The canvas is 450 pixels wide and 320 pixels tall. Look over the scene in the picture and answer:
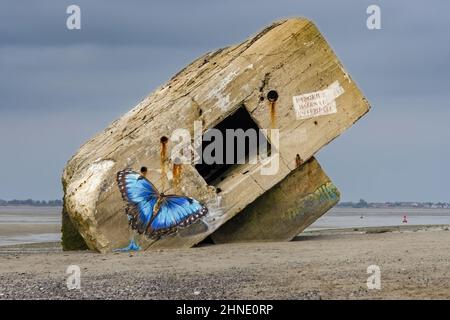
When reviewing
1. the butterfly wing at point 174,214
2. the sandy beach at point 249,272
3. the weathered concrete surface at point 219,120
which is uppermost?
the weathered concrete surface at point 219,120

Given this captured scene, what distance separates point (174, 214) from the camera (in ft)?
38.8

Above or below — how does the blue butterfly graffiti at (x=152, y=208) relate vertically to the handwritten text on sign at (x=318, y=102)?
below

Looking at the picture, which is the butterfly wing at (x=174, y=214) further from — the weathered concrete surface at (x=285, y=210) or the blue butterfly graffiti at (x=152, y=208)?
the weathered concrete surface at (x=285, y=210)

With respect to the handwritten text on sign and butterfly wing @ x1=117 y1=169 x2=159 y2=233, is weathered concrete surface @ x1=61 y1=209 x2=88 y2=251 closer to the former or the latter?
butterfly wing @ x1=117 y1=169 x2=159 y2=233

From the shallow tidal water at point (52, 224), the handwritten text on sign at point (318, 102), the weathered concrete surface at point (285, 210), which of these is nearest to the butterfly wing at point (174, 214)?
the weathered concrete surface at point (285, 210)

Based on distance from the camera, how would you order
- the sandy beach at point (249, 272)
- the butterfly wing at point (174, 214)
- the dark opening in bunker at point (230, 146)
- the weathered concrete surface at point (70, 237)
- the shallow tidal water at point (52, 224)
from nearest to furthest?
the sandy beach at point (249, 272), the butterfly wing at point (174, 214), the dark opening in bunker at point (230, 146), the weathered concrete surface at point (70, 237), the shallow tidal water at point (52, 224)

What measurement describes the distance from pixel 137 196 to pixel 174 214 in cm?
51

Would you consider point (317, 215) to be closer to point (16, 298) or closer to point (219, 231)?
point (219, 231)

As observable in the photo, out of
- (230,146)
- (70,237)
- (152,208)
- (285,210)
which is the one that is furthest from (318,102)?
(70,237)

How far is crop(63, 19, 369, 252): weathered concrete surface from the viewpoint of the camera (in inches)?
458

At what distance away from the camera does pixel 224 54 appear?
43.7 feet

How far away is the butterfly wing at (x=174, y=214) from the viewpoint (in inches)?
466

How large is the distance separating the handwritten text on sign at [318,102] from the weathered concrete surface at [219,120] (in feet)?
0.19
